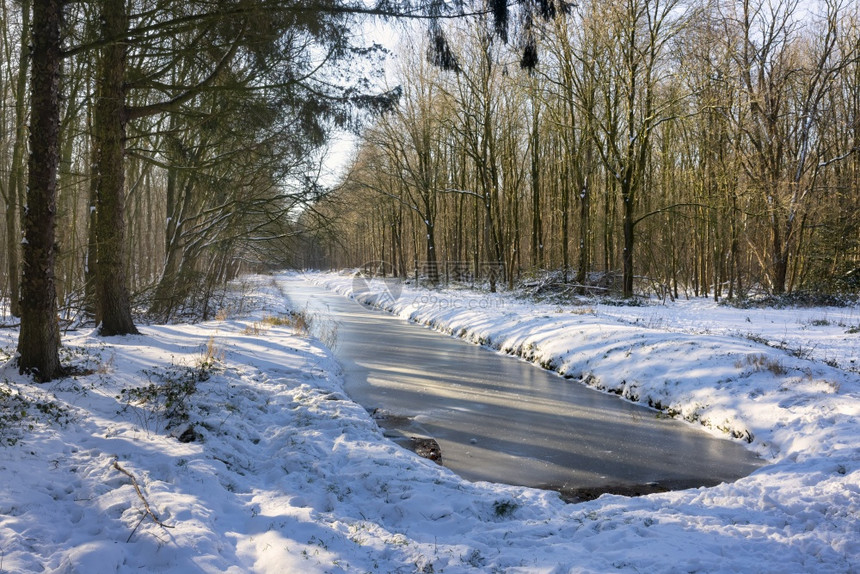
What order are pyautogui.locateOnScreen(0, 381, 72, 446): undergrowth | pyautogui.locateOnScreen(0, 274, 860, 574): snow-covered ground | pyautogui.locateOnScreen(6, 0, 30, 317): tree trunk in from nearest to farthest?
pyautogui.locateOnScreen(0, 274, 860, 574): snow-covered ground < pyautogui.locateOnScreen(0, 381, 72, 446): undergrowth < pyautogui.locateOnScreen(6, 0, 30, 317): tree trunk

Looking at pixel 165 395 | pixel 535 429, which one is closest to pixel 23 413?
pixel 165 395

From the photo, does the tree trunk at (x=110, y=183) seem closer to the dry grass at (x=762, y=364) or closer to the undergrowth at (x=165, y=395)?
the undergrowth at (x=165, y=395)

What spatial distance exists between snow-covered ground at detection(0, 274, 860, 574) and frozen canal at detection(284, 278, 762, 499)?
633 mm

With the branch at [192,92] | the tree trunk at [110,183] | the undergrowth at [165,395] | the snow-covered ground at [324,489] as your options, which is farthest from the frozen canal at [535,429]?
the branch at [192,92]

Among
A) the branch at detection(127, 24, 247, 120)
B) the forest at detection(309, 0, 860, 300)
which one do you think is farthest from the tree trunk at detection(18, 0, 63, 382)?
the forest at detection(309, 0, 860, 300)

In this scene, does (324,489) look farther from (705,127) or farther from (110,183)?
(705,127)

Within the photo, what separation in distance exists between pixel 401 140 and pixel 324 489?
28215 mm

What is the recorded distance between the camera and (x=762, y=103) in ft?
64.3

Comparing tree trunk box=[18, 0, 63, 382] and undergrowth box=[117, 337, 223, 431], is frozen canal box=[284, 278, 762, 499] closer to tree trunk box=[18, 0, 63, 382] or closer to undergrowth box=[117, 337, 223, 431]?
undergrowth box=[117, 337, 223, 431]

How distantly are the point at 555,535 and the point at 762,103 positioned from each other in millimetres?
20923

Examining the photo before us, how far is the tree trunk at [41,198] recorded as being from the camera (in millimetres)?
5668

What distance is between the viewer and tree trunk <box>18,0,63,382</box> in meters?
5.67

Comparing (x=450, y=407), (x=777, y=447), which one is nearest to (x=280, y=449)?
(x=450, y=407)

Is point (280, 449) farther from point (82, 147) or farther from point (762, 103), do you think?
point (762, 103)
